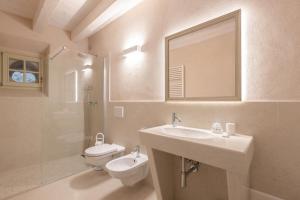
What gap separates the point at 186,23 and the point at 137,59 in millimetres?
815

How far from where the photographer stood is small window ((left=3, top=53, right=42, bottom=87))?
104 inches

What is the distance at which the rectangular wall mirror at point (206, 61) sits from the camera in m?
1.36

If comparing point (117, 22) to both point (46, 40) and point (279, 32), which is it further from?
point (279, 32)

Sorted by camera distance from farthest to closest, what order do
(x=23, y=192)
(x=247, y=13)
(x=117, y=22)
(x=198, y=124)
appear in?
(x=117, y=22) < (x=23, y=192) < (x=198, y=124) < (x=247, y=13)

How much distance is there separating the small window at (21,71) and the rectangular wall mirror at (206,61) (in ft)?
8.71

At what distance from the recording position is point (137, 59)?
2.19 metres

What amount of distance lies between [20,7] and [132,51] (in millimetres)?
1810

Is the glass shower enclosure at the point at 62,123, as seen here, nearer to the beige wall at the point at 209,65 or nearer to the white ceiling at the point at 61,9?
the white ceiling at the point at 61,9

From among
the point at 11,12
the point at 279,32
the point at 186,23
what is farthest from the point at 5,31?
the point at 279,32

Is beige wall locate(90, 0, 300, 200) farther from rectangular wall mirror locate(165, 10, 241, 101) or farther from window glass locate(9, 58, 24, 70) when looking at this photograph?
window glass locate(9, 58, 24, 70)

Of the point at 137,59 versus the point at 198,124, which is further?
the point at 137,59

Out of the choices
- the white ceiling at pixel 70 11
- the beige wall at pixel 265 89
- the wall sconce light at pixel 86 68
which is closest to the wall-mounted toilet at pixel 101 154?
the beige wall at pixel 265 89

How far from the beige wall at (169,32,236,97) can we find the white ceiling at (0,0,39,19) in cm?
222

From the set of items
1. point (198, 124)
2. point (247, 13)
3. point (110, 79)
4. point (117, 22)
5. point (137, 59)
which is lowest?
point (198, 124)
